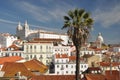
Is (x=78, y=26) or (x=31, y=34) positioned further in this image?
(x=31, y=34)

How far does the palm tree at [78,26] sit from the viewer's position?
22250 millimetres

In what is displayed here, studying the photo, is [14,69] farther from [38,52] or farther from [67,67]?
[38,52]

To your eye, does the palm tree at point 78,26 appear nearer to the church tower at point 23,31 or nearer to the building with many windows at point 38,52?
the building with many windows at point 38,52

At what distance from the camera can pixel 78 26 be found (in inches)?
Result: 882

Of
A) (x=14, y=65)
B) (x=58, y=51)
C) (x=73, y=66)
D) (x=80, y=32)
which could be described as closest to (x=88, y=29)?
(x=80, y=32)

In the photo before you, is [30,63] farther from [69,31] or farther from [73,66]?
[69,31]

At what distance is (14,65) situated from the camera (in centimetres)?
5288

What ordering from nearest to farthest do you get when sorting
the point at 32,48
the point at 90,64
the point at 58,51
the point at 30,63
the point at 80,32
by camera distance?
1. the point at 80,32
2. the point at 30,63
3. the point at 90,64
4. the point at 32,48
5. the point at 58,51

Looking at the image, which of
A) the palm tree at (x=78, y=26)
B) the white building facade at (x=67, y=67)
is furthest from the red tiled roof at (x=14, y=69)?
the white building facade at (x=67, y=67)

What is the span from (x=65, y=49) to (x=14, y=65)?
218 feet

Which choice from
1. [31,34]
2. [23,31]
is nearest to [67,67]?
[31,34]

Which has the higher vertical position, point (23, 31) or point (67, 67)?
point (23, 31)

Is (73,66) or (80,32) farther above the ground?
(80,32)

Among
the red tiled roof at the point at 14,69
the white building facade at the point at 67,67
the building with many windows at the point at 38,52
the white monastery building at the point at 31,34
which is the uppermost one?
the white monastery building at the point at 31,34
